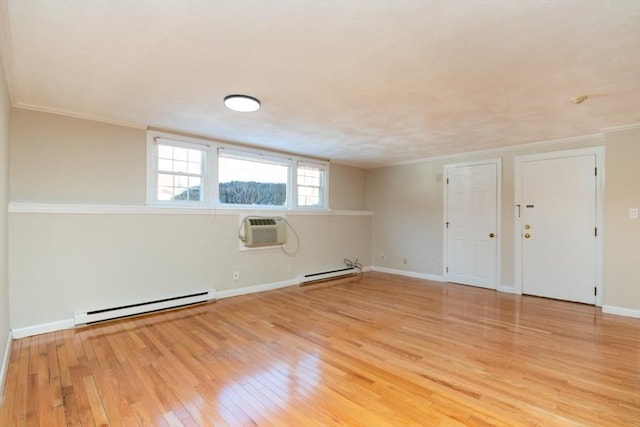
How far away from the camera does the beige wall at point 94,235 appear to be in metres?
3.14

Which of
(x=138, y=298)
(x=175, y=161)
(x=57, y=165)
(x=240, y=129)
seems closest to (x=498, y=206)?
(x=240, y=129)

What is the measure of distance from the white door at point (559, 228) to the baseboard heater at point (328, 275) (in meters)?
2.96

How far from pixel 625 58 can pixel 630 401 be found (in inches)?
90.9

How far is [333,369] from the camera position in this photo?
246cm

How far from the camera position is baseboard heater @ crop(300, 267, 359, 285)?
555 cm

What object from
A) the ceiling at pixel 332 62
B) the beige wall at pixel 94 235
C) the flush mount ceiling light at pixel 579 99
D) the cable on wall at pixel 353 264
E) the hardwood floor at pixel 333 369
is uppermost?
the ceiling at pixel 332 62

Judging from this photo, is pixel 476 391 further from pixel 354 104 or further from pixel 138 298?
pixel 138 298

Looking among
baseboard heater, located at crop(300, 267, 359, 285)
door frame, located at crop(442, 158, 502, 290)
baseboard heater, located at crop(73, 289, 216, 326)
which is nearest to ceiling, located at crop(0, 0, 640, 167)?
door frame, located at crop(442, 158, 502, 290)

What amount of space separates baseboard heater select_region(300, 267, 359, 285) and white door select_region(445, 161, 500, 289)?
5.96 ft

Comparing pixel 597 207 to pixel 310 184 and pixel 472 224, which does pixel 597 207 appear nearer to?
pixel 472 224

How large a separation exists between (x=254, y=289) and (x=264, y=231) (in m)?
0.93

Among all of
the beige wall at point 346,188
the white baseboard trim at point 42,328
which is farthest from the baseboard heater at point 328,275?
the white baseboard trim at point 42,328

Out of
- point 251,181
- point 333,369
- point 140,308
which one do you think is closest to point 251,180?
point 251,181

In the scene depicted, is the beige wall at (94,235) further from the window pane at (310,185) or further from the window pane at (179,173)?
the window pane at (310,185)
